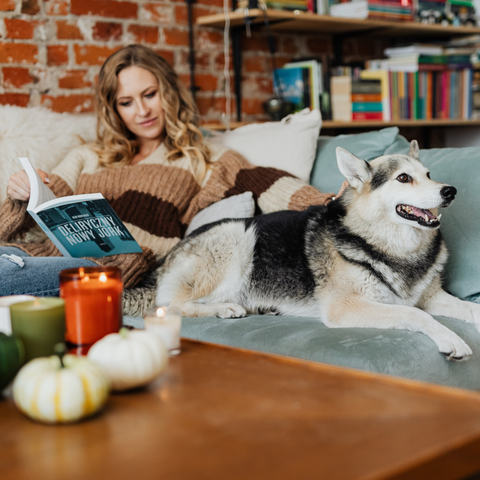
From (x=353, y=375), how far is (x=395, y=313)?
0.75 meters

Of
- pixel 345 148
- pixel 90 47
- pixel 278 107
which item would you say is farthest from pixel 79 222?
pixel 278 107

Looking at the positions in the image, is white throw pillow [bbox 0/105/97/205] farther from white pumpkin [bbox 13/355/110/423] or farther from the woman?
white pumpkin [bbox 13/355/110/423]

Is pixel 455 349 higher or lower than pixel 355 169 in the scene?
lower

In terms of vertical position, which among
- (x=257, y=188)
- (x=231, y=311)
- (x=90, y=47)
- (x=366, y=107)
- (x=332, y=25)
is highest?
(x=332, y=25)

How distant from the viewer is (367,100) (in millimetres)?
3438

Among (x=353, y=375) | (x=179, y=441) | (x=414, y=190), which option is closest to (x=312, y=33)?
(x=414, y=190)

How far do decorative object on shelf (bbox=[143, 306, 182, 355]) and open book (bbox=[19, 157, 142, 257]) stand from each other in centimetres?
75

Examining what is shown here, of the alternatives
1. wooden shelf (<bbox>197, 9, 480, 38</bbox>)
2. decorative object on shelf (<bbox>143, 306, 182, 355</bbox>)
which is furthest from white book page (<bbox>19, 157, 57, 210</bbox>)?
wooden shelf (<bbox>197, 9, 480, 38</bbox>)

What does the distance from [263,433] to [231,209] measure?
1.55 m

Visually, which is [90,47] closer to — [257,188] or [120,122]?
[120,122]

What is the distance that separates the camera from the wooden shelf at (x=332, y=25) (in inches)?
121

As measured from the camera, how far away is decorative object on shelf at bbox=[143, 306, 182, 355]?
1040 millimetres

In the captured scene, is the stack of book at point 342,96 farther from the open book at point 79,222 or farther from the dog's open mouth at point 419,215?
the open book at point 79,222

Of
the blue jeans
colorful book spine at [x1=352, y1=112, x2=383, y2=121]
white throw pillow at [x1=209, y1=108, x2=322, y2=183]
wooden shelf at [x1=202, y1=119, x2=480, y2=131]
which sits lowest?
the blue jeans
